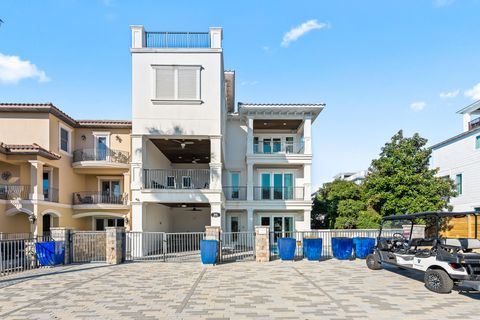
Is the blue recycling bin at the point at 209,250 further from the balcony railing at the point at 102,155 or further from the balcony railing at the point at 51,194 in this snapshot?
the balcony railing at the point at 51,194

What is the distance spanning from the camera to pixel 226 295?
923 centimetres

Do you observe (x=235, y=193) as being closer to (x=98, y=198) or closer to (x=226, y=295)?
(x=98, y=198)

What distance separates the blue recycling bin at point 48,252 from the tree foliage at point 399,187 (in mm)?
18392

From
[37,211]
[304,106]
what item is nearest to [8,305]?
[37,211]

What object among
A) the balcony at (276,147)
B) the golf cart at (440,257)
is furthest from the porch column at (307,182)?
the golf cart at (440,257)

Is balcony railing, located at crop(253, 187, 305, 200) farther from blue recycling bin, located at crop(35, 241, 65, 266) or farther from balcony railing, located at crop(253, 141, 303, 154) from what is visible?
blue recycling bin, located at crop(35, 241, 65, 266)

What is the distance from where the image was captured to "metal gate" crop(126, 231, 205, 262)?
16358 mm

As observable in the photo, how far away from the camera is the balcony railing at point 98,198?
2393 centimetres

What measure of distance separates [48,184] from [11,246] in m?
10.1

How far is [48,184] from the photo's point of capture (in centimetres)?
2248

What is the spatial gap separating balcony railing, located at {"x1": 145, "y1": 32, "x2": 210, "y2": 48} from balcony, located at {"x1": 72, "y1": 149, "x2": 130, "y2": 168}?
8556 mm

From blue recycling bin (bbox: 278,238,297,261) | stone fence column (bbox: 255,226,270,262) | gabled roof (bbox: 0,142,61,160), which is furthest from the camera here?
gabled roof (bbox: 0,142,61,160)

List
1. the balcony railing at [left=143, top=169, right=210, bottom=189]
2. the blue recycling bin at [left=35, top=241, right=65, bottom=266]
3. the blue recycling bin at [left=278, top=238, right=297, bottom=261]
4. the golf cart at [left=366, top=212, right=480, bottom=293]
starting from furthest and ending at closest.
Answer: the balcony railing at [left=143, top=169, right=210, bottom=189] < the blue recycling bin at [left=278, top=238, right=297, bottom=261] < the blue recycling bin at [left=35, top=241, right=65, bottom=266] < the golf cart at [left=366, top=212, right=480, bottom=293]

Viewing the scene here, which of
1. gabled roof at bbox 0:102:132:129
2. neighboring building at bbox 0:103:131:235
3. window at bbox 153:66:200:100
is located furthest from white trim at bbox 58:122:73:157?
window at bbox 153:66:200:100
